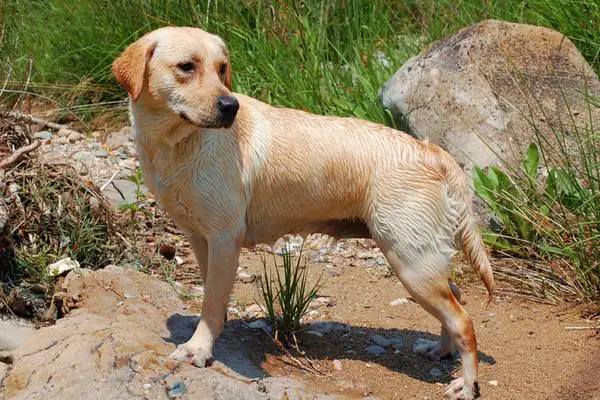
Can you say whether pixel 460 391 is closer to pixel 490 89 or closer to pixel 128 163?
pixel 490 89

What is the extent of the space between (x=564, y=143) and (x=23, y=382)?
3.48 metres

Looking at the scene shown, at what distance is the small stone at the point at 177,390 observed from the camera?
4277 mm

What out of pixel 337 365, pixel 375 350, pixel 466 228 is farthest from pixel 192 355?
pixel 466 228

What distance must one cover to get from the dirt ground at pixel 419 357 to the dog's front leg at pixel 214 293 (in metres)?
0.33

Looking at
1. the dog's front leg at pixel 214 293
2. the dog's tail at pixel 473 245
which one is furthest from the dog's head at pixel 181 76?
the dog's tail at pixel 473 245

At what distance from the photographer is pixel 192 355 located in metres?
4.57

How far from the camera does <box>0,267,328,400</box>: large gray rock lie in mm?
4301

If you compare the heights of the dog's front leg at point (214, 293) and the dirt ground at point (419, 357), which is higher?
the dog's front leg at point (214, 293)

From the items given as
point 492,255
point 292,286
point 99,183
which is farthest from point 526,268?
point 99,183

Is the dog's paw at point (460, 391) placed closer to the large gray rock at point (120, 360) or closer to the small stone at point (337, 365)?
the small stone at point (337, 365)

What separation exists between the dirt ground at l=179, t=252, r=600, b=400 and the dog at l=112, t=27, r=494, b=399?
0.31 m

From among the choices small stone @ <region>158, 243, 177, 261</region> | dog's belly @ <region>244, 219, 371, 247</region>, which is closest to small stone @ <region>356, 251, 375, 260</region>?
small stone @ <region>158, 243, 177, 261</region>

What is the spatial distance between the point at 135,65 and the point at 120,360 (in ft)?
4.37

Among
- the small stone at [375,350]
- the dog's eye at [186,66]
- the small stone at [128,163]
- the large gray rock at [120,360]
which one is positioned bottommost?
the small stone at [375,350]
